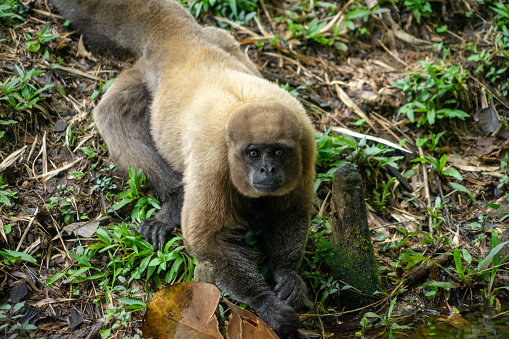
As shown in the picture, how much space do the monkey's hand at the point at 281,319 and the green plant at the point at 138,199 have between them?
1.98 meters

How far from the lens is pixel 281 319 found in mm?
4461

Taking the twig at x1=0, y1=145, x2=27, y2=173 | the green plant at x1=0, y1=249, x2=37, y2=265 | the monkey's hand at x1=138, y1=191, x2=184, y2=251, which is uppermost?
the twig at x1=0, y1=145, x2=27, y2=173

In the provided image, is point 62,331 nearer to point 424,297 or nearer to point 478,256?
point 424,297

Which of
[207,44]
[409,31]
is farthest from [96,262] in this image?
[409,31]

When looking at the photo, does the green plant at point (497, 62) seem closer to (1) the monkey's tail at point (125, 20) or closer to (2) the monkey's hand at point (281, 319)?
(1) the monkey's tail at point (125, 20)

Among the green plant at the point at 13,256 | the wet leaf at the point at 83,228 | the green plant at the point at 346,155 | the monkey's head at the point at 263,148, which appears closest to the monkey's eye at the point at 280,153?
the monkey's head at the point at 263,148

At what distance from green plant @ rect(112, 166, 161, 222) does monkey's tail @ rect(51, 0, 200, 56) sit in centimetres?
191

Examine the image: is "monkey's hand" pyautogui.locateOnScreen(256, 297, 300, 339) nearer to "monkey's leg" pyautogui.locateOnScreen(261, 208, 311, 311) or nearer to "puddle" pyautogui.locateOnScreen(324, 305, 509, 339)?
"monkey's leg" pyautogui.locateOnScreen(261, 208, 311, 311)

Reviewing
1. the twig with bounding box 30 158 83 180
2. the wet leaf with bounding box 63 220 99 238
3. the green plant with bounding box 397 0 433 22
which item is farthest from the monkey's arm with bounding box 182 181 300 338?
the green plant with bounding box 397 0 433 22

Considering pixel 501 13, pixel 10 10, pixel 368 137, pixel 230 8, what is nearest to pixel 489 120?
pixel 501 13

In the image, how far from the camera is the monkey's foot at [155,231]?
538 centimetres

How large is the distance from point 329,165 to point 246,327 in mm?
2762

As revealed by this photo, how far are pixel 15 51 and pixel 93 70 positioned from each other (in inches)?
40.7

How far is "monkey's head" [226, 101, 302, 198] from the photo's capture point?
458 centimetres
